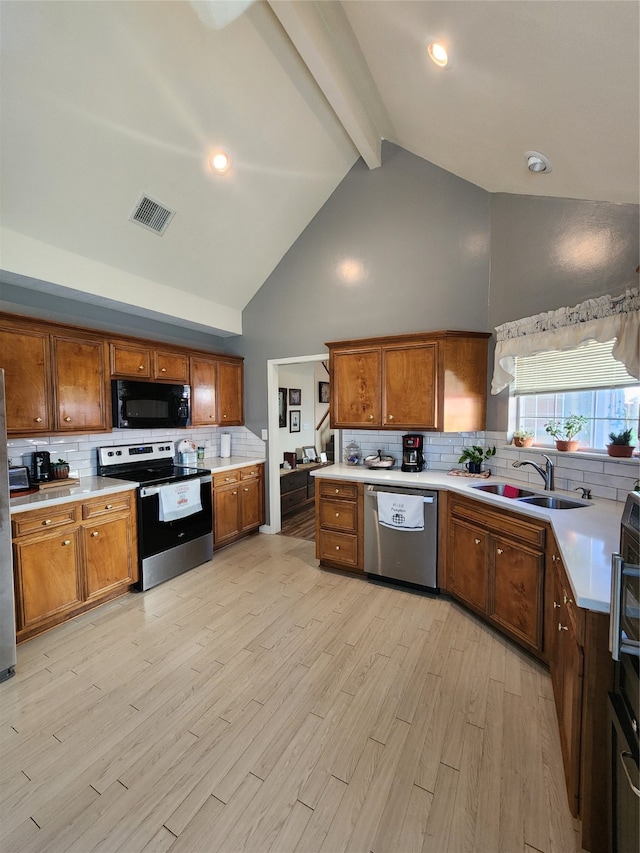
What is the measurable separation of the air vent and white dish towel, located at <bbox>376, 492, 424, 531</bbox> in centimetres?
306

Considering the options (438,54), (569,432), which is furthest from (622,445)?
(438,54)

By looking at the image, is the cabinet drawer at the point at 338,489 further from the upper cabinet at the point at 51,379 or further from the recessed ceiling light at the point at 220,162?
the recessed ceiling light at the point at 220,162

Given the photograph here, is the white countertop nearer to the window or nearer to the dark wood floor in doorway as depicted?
the window

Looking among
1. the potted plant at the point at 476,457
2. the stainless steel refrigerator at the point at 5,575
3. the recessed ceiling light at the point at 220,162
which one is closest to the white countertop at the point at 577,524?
the potted plant at the point at 476,457

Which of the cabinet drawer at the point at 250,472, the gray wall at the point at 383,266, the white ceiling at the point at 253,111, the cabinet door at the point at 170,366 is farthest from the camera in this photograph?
the cabinet drawer at the point at 250,472

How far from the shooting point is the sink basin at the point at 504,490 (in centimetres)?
277

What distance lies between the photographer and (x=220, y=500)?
161 inches

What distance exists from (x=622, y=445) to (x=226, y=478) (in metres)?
3.56

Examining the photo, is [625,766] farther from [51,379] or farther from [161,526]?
[51,379]

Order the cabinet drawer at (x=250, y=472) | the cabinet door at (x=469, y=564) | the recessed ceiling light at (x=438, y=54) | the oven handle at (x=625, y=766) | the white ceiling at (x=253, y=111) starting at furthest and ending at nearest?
the cabinet drawer at (x=250, y=472) → the cabinet door at (x=469, y=564) → the recessed ceiling light at (x=438, y=54) → the white ceiling at (x=253, y=111) → the oven handle at (x=625, y=766)

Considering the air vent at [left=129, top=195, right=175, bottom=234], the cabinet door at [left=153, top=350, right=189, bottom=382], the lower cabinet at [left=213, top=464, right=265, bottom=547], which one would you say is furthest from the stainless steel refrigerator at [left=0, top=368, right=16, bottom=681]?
the lower cabinet at [left=213, top=464, right=265, bottom=547]

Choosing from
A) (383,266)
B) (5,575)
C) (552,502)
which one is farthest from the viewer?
(383,266)

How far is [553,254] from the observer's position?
2.75m

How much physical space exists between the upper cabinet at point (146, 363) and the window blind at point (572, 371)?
11.0 feet
